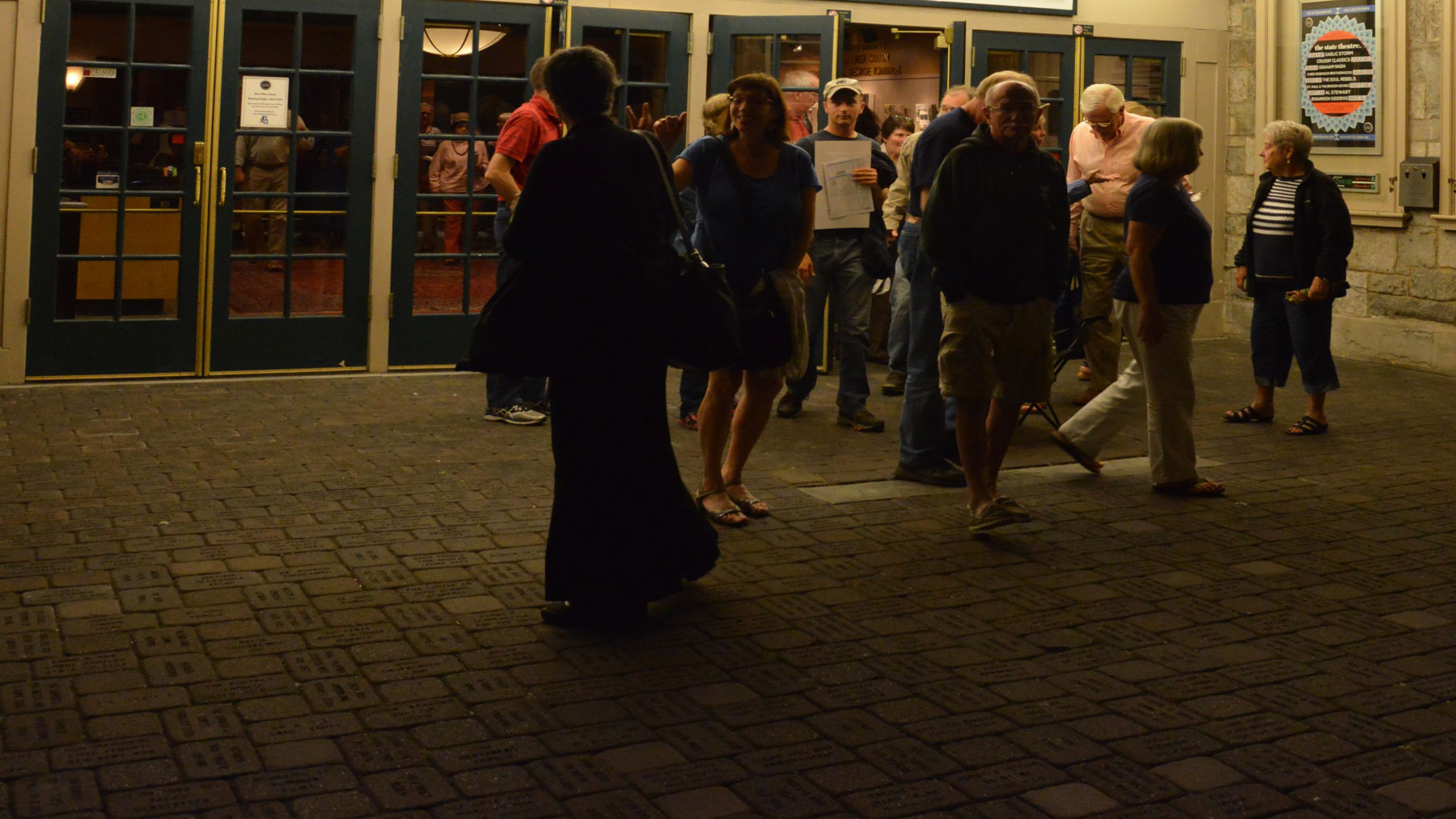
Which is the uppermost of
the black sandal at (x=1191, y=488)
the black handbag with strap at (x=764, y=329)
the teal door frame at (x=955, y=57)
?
the teal door frame at (x=955, y=57)

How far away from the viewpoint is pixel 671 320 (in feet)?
16.7

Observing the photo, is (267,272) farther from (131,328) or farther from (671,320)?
(671,320)

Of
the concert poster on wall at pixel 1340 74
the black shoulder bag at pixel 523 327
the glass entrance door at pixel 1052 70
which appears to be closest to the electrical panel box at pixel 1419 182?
the concert poster on wall at pixel 1340 74

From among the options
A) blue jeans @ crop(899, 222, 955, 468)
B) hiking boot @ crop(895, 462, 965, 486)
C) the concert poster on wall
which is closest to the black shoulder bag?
blue jeans @ crop(899, 222, 955, 468)

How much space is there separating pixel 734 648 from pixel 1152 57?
32.2ft

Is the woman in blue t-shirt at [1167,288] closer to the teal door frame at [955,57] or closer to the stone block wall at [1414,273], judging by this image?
the teal door frame at [955,57]

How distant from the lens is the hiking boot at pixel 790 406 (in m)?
9.34

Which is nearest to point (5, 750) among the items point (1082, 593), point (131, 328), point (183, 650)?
point (183, 650)

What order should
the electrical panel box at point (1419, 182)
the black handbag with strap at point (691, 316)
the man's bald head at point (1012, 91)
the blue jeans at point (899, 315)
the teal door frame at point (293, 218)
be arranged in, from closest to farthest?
the black handbag with strap at point (691, 316) → the man's bald head at point (1012, 91) → the blue jeans at point (899, 315) → the teal door frame at point (293, 218) → the electrical panel box at point (1419, 182)

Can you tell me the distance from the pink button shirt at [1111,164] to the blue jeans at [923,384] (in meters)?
2.83

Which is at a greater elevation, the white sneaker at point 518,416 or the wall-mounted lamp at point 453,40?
the wall-mounted lamp at point 453,40

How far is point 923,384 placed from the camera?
7.34 metres

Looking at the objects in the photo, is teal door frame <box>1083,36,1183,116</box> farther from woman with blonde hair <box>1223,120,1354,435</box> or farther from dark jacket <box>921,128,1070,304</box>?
dark jacket <box>921,128,1070,304</box>

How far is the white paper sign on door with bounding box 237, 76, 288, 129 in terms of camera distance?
1009cm
